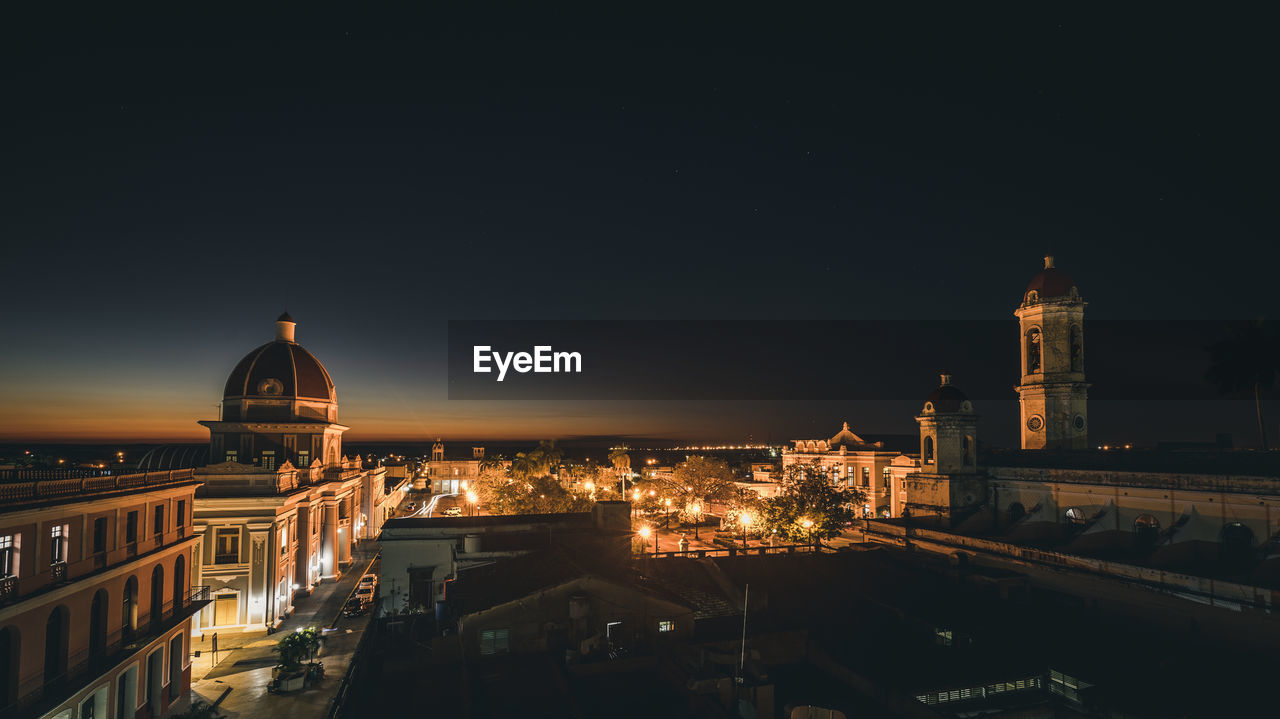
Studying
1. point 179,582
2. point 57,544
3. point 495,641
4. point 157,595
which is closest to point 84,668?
point 57,544

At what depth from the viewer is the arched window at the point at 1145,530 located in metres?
35.7

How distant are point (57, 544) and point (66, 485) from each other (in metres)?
2.00

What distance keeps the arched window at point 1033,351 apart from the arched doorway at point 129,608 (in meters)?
59.7

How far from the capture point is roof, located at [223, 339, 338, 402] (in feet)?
172

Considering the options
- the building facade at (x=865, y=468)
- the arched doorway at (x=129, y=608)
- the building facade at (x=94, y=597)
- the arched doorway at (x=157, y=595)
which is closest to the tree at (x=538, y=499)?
the building facade at (x=865, y=468)

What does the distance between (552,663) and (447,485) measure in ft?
390

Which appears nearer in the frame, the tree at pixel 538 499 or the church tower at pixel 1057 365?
the church tower at pixel 1057 365

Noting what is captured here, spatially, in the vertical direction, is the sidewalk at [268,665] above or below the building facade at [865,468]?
below

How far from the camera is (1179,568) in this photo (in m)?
29.8

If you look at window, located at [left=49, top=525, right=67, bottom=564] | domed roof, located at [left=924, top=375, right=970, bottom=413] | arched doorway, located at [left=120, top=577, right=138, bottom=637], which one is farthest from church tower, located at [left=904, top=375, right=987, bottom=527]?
window, located at [left=49, top=525, right=67, bottom=564]

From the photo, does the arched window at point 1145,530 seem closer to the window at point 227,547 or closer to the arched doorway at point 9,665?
the arched doorway at point 9,665

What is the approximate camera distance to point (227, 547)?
4003 centimetres

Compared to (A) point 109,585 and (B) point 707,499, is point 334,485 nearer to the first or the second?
(A) point 109,585

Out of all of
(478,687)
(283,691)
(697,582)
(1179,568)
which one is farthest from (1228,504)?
(283,691)
